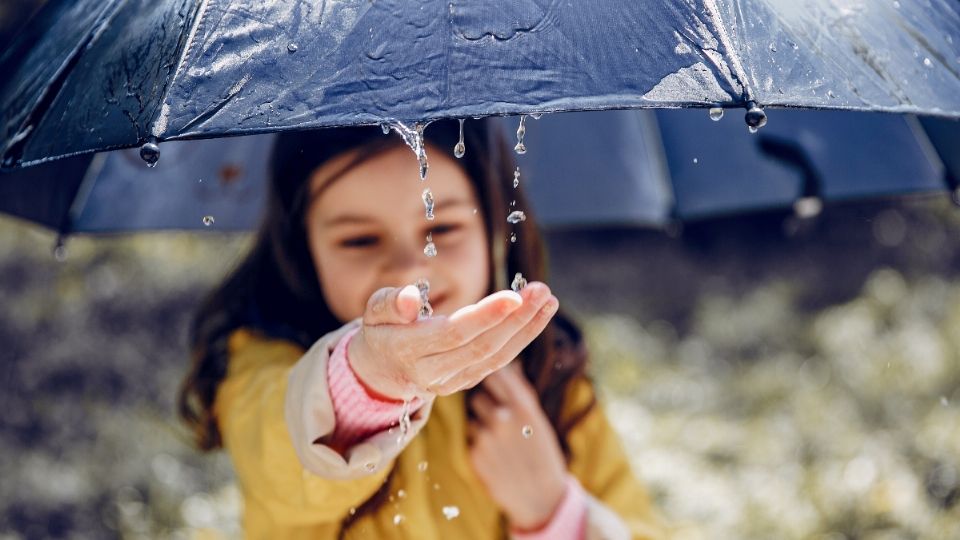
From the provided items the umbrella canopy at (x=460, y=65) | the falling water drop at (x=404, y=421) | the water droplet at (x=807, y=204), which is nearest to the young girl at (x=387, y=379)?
the falling water drop at (x=404, y=421)

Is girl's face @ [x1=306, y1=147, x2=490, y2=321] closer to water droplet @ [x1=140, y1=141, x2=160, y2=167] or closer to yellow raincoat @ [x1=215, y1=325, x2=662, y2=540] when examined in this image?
yellow raincoat @ [x1=215, y1=325, x2=662, y2=540]

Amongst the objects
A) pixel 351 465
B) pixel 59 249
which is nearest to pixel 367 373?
pixel 351 465

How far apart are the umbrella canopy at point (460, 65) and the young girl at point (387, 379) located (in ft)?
0.95

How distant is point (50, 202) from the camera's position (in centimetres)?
233

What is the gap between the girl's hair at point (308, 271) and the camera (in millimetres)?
2098

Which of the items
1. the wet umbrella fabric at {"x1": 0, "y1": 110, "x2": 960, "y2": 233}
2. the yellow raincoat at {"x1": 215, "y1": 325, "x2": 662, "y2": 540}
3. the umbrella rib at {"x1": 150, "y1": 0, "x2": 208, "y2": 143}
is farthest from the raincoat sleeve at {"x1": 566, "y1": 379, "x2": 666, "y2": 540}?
the umbrella rib at {"x1": 150, "y1": 0, "x2": 208, "y2": 143}

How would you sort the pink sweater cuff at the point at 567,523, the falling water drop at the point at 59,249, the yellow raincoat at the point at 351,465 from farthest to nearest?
the falling water drop at the point at 59,249 < the pink sweater cuff at the point at 567,523 < the yellow raincoat at the point at 351,465

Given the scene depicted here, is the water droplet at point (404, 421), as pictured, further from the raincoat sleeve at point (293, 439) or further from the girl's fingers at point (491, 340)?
the girl's fingers at point (491, 340)

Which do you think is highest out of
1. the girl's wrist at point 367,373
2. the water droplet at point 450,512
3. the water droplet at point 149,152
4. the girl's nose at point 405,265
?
the water droplet at point 149,152

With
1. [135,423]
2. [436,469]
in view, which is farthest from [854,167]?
[135,423]

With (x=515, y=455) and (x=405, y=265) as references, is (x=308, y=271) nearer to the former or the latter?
(x=405, y=265)

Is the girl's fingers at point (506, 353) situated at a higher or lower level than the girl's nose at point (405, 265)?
higher

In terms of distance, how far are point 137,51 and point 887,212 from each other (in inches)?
214

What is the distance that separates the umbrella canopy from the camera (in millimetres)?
1364
